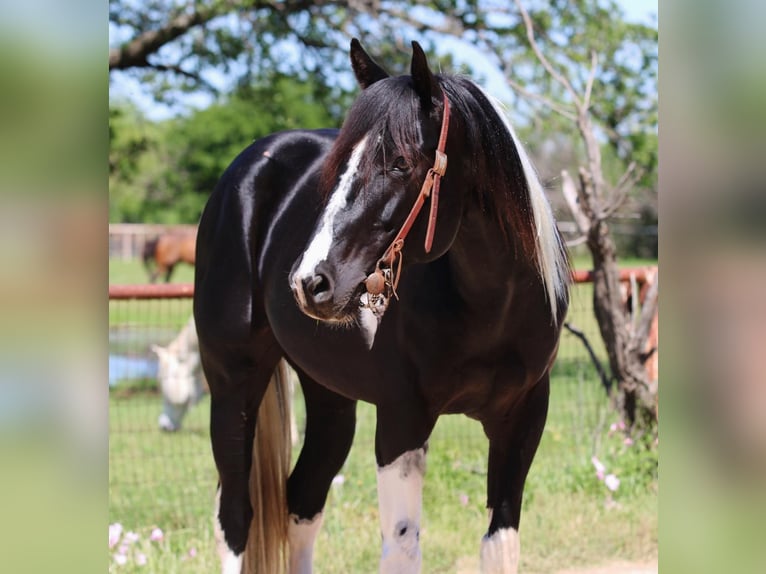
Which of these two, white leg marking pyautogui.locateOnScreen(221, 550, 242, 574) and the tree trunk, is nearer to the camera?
white leg marking pyautogui.locateOnScreen(221, 550, 242, 574)

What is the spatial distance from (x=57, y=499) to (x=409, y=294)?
1.67 m

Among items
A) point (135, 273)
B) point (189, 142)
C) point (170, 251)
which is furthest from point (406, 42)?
point (189, 142)

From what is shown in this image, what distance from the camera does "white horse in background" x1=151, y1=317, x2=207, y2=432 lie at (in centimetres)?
716

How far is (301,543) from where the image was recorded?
3.20 metres

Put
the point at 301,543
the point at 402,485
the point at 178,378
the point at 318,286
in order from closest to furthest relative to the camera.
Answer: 1. the point at 318,286
2. the point at 402,485
3. the point at 301,543
4. the point at 178,378

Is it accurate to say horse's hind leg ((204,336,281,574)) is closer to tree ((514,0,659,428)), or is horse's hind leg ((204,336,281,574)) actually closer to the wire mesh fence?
the wire mesh fence

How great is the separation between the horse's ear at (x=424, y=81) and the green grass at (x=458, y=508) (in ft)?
8.37

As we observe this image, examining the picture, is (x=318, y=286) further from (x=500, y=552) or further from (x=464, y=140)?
(x=500, y=552)

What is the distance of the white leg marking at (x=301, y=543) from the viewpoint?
10.5ft

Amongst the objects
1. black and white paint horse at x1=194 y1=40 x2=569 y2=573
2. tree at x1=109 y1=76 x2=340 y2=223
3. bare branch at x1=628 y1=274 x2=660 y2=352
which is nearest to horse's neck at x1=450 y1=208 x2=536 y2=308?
black and white paint horse at x1=194 y1=40 x2=569 y2=573

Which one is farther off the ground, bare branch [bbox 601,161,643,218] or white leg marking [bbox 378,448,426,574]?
bare branch [bbox 601,161,643,218]

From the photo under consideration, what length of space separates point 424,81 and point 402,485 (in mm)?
1036

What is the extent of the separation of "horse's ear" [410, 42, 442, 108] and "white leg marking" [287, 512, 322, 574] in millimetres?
1789

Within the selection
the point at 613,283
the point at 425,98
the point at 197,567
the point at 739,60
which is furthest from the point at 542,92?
the point at 739,60
